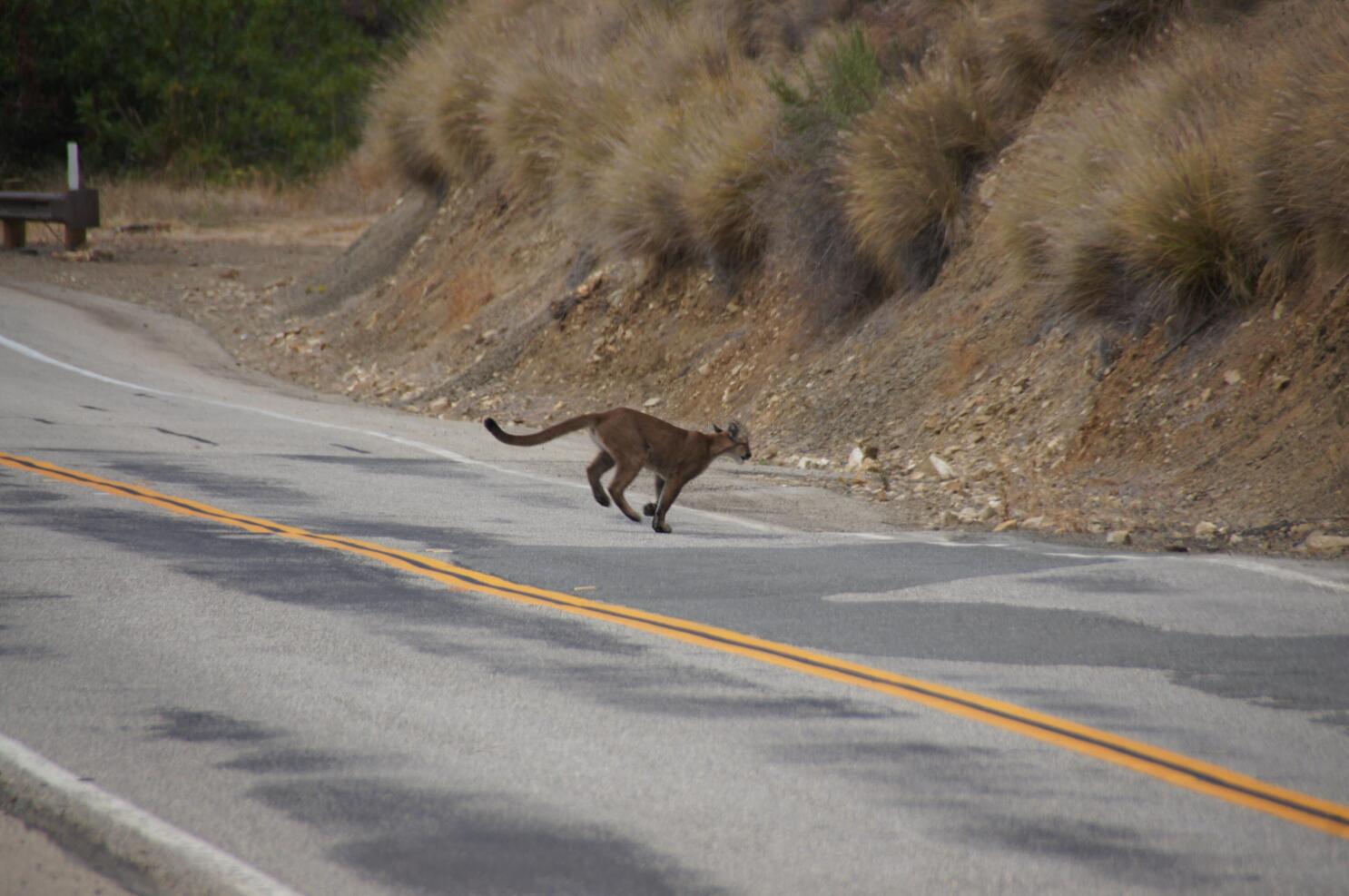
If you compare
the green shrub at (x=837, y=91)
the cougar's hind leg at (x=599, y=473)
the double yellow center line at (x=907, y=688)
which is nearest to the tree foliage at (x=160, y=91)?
the green shrub at (x=837, y=91)

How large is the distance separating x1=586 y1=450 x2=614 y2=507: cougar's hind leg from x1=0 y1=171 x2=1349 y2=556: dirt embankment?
2.37 m

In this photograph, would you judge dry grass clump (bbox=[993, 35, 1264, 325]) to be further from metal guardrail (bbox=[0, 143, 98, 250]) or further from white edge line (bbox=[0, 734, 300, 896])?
metal guardrail (bbox=[0, 143, 98, 250])

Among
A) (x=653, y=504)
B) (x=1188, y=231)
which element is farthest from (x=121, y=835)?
(x=1188, y=231)

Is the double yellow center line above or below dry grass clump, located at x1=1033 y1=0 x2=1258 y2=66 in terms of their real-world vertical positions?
below

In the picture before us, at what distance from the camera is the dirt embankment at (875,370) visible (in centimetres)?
1095

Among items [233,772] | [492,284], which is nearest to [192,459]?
[233,772]

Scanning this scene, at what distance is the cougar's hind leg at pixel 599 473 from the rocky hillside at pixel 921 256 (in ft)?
8.65

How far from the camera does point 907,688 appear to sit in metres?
6.17

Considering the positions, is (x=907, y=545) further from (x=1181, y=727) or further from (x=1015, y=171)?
(x=1015, y=171)

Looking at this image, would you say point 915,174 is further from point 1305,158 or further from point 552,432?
point 552,432

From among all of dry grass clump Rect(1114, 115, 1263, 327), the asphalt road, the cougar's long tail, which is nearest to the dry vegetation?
dry grass clump Rect(1114, 115, 1263, 327)

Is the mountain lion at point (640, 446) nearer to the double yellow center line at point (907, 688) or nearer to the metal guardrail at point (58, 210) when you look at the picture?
the double yellow center line at point (907, 688)

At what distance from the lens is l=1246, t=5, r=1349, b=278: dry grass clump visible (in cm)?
1153

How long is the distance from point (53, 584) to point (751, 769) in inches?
187
